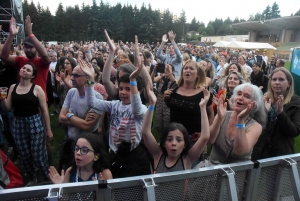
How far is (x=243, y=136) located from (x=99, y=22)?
66332 millimetres

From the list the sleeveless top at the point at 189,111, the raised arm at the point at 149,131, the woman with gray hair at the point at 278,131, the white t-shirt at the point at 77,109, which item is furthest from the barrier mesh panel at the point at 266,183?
the white t-shirt at the point at 77,109

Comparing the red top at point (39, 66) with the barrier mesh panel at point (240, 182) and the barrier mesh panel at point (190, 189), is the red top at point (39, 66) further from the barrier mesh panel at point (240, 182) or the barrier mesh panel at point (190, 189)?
the barrier mesh panel at point (240, 182)

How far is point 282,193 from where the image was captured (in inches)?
58.7

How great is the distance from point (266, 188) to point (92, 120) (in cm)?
197

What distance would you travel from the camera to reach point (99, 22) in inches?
2494

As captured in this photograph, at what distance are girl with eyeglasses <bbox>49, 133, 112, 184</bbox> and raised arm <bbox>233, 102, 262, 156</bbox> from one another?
106cm

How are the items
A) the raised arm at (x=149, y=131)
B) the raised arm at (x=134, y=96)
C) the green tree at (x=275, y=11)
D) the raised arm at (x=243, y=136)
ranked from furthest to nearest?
the green tree at (x=275, y=11) → the raised arm at (x=134, y=96) → the raised arm at (x=149, y=131) → the raised arm at (x=243, y=136)

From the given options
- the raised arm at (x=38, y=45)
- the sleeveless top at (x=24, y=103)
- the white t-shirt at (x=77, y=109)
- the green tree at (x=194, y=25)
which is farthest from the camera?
the green tree at (x=194, y=25)

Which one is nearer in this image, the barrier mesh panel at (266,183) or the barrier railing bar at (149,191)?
the barrier railing bar at (149,191)

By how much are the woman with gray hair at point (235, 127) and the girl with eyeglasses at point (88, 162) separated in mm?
833

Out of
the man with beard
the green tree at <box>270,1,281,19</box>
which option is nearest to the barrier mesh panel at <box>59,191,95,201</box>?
the man with beard

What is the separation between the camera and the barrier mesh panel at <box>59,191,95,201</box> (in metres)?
1.15

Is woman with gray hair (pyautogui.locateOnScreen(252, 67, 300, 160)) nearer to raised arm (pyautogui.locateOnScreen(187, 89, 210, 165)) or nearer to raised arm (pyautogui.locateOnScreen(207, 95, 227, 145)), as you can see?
raised arm (pyautogui.locateOnScreen(207, 95, 227, 145))

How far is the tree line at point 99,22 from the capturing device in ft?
173
